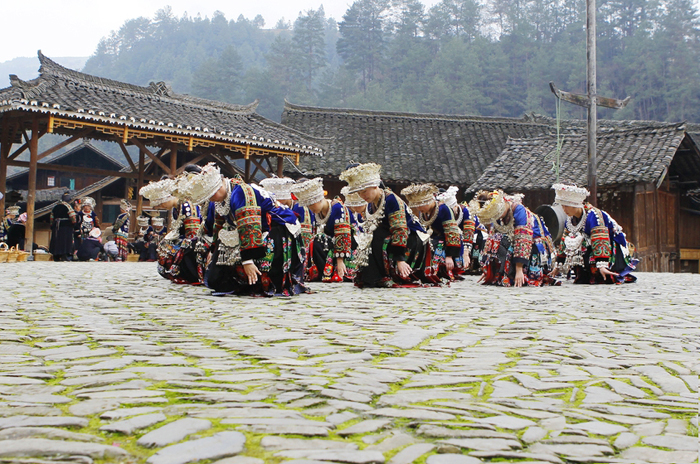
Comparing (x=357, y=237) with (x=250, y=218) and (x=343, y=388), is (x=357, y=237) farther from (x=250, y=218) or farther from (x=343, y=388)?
(x=343, y=388)

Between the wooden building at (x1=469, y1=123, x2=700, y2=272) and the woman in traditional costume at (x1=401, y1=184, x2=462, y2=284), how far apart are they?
11.0 meters

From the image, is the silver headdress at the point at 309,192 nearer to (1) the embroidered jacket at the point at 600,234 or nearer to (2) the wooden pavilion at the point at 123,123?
(1) the embroidered jacket at the point at 600,234

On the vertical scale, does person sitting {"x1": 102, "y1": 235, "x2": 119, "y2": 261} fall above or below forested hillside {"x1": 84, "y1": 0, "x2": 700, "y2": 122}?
below

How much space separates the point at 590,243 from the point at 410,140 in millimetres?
19038

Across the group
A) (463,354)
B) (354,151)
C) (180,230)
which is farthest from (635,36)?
(463,354)

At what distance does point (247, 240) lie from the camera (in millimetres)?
5984

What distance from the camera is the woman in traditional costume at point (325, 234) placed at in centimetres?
769

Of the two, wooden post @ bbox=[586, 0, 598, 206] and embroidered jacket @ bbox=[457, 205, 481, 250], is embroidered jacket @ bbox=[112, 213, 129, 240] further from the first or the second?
wooden post @ bbox=[586, 0, 598, 206]

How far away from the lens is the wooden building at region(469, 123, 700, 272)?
1781 centimetres

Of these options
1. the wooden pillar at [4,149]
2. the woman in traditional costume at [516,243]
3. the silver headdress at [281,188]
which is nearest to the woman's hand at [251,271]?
the silver headdress at [281,188]

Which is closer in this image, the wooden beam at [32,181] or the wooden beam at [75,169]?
the wooden beam at [32,181]

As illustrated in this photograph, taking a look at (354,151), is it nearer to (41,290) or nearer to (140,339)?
(41,290)

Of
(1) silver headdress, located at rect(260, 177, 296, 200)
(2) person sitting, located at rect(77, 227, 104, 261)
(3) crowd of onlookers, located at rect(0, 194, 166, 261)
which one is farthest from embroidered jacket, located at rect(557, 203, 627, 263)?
(2) person sitting, located at rect(77, 227, 104, 261)

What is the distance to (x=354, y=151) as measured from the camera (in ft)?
84.1
